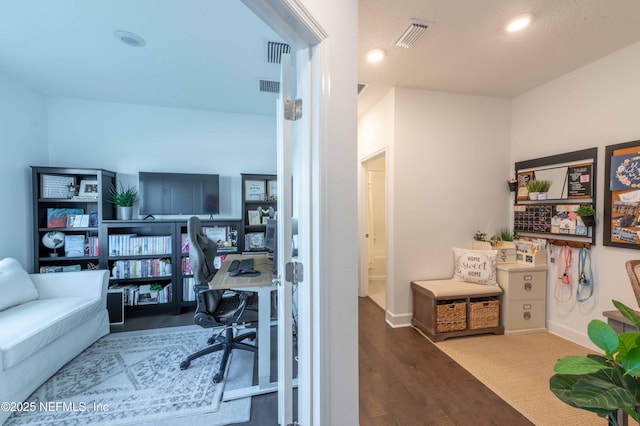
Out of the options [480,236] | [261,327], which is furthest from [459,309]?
[261,327]

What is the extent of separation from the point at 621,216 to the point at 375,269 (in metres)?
3.16

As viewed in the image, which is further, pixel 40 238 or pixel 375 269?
pixel 375 269

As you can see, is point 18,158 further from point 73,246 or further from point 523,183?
point 523,183

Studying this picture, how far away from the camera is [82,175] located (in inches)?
121

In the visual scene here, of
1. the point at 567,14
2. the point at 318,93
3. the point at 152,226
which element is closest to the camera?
the point at 318,93

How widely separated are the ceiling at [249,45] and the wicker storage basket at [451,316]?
226 cm

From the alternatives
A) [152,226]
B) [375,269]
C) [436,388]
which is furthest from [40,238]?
[375,269]

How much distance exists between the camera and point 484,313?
2520mm

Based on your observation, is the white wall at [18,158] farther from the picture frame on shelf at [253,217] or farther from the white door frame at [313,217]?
the white door frame at [313,217]

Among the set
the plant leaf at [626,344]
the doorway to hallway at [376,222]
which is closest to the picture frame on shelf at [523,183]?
the doorway to hallway at [376,222]

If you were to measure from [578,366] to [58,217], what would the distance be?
14.4 feet

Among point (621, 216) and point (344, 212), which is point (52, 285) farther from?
point (621, 216)

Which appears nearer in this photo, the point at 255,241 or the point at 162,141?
the point at 162,141

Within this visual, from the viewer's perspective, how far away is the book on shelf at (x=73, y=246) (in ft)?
9.61
